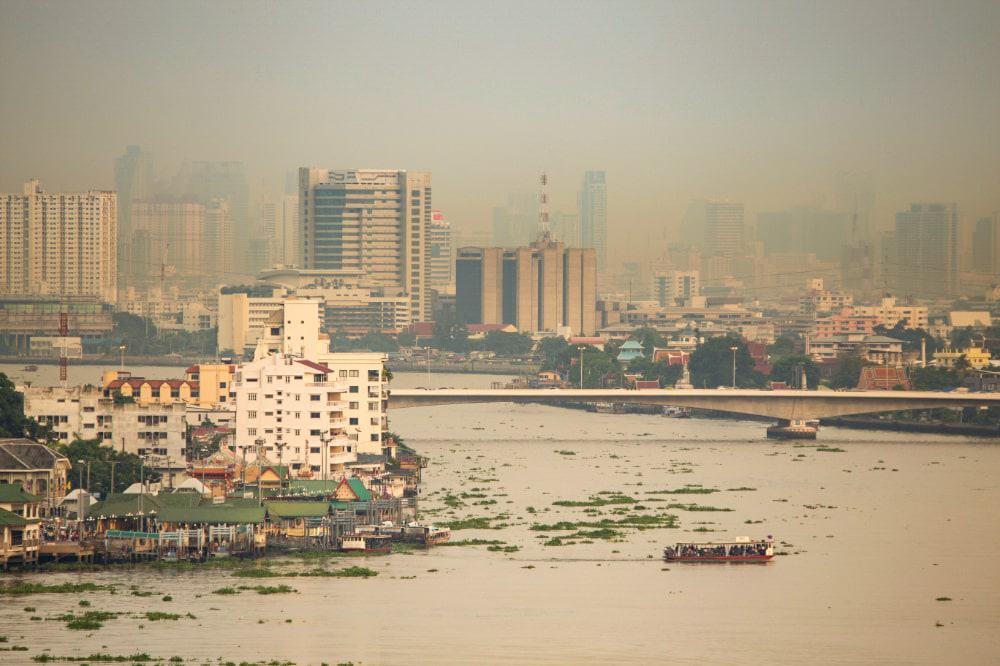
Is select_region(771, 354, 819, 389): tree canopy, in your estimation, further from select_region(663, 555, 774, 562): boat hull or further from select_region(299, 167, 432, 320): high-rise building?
select_region(299, 167, 432, 320): high-rise building

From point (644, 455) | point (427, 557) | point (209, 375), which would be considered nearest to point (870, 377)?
point (644, 455)

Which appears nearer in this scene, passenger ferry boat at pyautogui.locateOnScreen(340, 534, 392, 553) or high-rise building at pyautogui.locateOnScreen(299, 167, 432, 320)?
passenger ferry boat at pyautogui.locateOnScreen(340, 534, 392, 553)

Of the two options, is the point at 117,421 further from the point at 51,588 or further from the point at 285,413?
the point at 51,588

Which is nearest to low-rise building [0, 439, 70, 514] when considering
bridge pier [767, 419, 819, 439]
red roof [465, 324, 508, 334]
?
bridge pier [767, 419, 819, 439]

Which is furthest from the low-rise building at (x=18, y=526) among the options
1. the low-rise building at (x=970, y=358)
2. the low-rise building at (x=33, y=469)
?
the low-rise building at (x=970, y=358)

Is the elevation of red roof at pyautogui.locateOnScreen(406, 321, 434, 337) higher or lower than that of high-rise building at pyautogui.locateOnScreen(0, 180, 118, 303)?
lower

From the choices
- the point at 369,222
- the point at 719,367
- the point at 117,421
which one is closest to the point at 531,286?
the point at 369,222
